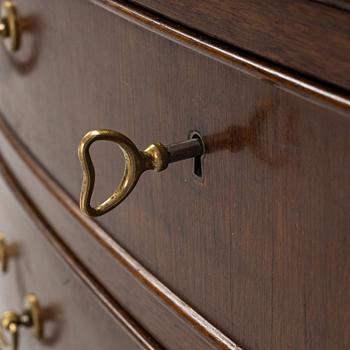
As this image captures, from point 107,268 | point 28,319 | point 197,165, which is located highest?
point 197,165

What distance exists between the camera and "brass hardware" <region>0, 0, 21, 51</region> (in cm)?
66

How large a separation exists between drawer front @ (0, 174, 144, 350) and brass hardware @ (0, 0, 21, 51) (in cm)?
16

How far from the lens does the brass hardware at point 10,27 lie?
2.15 ft

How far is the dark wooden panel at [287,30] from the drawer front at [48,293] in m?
0.26

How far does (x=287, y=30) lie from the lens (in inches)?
13.1

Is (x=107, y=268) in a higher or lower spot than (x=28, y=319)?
higher

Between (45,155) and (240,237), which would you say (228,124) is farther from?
(45,155)

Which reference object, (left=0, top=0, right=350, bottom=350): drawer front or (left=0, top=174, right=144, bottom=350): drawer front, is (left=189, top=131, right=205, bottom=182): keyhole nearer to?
(left=0, top=0, right=350, bottom=350): drawer front

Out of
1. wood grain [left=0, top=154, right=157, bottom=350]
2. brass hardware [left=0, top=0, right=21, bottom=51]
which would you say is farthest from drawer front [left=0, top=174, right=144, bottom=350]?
brass hardware [left=0, top=0, right=21, bottom=51]

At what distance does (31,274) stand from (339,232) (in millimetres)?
477

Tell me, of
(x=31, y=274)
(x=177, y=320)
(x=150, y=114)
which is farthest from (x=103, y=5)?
(x=31, y=274)

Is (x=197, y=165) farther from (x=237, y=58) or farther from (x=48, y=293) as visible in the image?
(x=48, y=293)

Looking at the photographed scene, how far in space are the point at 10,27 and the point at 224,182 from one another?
0.30 metres

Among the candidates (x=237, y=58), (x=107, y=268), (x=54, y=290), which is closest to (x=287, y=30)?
(x=237, y=58)
